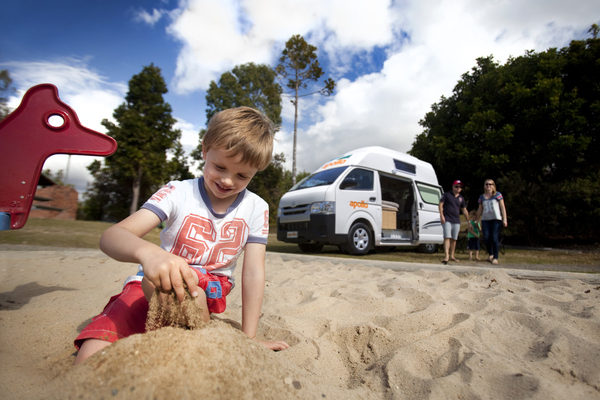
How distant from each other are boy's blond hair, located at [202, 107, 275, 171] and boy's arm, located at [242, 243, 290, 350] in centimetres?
56

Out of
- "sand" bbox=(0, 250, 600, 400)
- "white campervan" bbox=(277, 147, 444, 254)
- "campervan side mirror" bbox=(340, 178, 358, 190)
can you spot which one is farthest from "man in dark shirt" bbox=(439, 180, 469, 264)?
"sand" bbox=(0, 250, 600, 400)

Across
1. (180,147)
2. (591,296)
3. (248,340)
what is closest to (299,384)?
(248,340)

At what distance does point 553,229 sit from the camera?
36.9ft

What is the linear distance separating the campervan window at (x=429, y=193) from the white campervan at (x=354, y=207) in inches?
1.4

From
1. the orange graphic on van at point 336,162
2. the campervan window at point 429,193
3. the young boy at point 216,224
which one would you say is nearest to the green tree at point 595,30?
the campervan window at point 429,193

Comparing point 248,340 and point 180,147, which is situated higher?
point 180,147

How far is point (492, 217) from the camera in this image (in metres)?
6.39

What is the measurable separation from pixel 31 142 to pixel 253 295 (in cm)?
189

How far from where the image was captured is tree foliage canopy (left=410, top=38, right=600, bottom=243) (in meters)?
11.1

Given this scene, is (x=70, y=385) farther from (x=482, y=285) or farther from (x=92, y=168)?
(x=92, y=168)

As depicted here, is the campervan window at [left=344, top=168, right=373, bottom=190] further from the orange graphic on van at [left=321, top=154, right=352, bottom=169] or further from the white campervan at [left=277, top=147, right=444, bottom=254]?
the orange graphic on van at [left=321, top=154, right=352, bottom=169]

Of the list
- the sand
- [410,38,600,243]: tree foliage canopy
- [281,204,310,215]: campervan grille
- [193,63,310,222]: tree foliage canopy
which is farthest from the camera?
[193,63,310,222]: tree foliage canopy

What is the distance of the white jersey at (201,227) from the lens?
1641 mm

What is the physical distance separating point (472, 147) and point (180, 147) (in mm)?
19057
